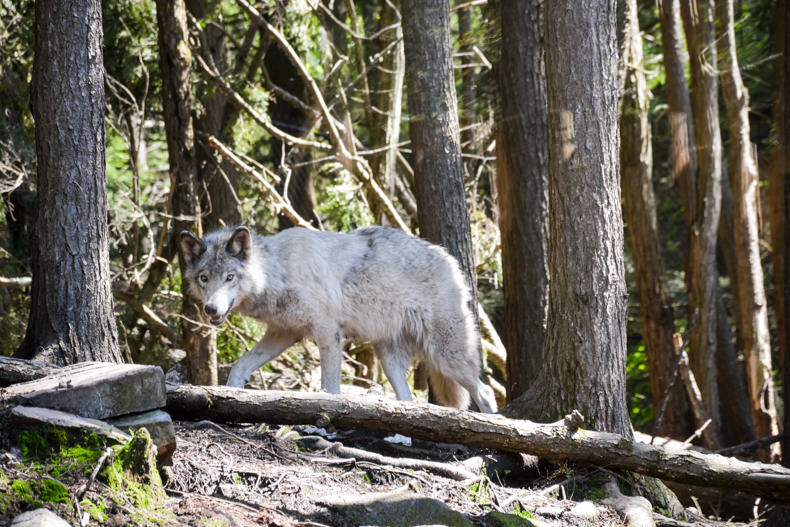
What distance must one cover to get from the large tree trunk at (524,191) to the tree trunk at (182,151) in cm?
378

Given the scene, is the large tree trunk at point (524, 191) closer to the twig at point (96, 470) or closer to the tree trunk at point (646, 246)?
the tree trunk at point (646, 246)

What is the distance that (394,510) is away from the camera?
4559 mm

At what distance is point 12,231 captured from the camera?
10.5 meters

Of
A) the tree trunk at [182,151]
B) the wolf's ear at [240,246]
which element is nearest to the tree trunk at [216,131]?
the tree trunk at [182,151]

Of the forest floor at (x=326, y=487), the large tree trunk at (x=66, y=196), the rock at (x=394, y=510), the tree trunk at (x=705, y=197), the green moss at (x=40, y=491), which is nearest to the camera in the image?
the green moss at (x=40, y=491)

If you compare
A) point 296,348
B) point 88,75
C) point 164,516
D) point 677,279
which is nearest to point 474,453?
point 164,516

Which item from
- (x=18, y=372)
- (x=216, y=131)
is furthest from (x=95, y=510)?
(x=216, y=131)

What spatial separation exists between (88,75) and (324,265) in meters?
2.62

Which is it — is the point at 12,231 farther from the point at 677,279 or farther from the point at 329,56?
the point at 677,279

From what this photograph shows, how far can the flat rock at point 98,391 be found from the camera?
14.0ft

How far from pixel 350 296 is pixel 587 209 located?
8.16ft

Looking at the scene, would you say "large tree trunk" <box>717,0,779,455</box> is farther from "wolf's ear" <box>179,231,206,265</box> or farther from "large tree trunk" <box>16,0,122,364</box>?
"large tree trunk" <box>16,0,122,364</box>

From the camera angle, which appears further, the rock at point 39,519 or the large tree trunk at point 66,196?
the large tree trunk at point 66,196

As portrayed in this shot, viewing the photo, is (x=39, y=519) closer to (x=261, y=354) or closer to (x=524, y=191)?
(x=261, y=354)
